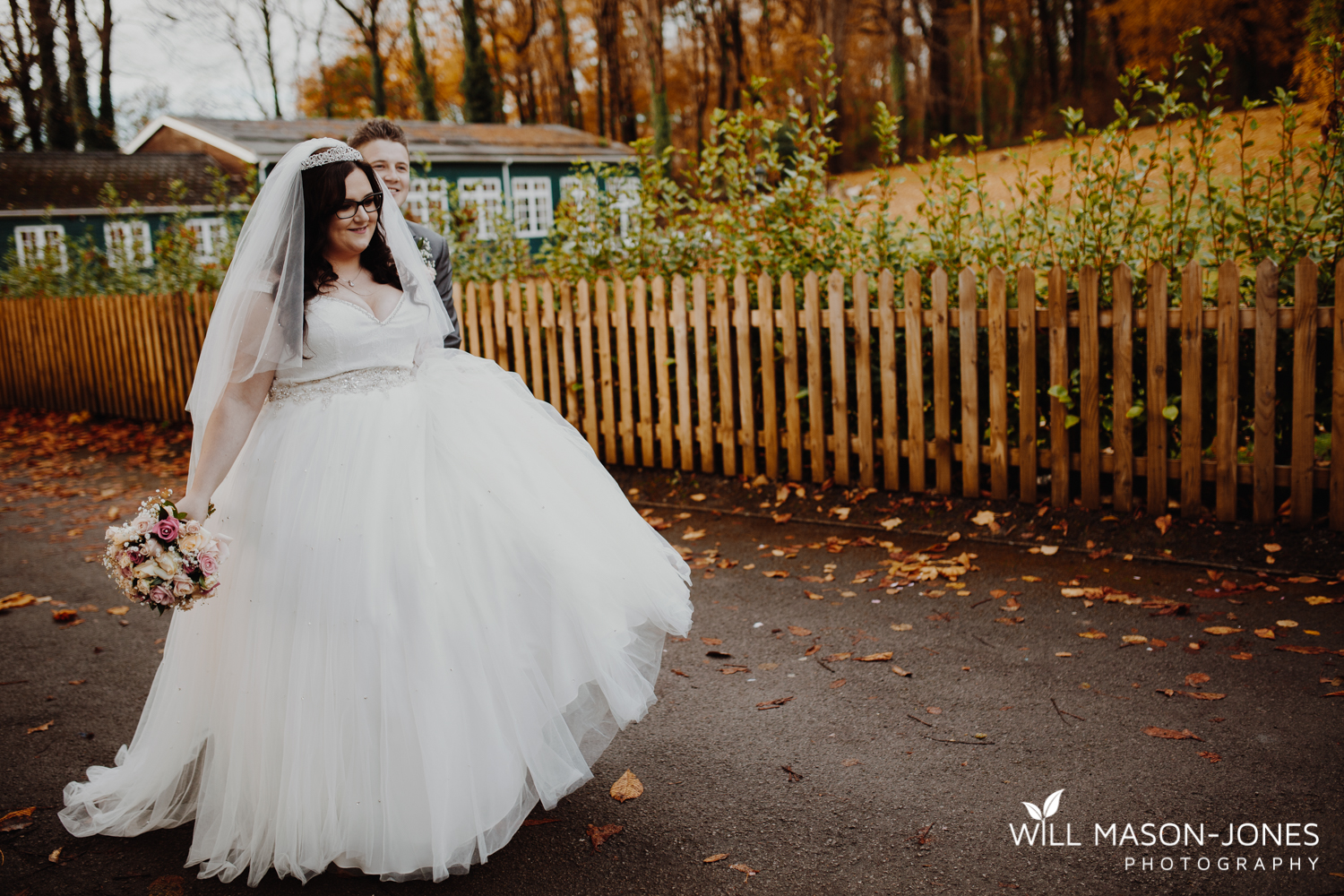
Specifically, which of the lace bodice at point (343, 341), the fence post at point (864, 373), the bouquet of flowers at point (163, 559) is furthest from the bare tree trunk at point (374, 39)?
the bouquet of flowers at point (163, 559)

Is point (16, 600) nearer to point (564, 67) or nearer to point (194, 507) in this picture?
point (194, 507)

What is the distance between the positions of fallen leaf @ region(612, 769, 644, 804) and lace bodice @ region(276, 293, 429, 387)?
162cm

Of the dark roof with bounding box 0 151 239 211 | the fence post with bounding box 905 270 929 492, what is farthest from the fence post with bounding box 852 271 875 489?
the dark roof with bounding box 0 151 239 211

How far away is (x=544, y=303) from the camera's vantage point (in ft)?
26.3

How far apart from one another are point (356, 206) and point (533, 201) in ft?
96.4

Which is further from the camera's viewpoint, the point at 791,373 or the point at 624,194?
the point at 624,194

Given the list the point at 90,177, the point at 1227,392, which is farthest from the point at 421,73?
the point at 1227,392

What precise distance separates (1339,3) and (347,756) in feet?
49.6

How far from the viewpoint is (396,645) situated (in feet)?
8.96

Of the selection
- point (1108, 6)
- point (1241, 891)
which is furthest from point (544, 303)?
point (1108, 6)

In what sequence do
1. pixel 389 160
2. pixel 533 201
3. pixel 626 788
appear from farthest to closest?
1. pixel 533 201
2. pixel 389 160
3. pixel 626 788

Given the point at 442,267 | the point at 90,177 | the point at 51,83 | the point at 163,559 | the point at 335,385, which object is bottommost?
the point at 163,559

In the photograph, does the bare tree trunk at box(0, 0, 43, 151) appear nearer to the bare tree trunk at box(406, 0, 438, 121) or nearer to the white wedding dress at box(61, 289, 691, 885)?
the bare tree trunk at box(406, 0, 438, 121)

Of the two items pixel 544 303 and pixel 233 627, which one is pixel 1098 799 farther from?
pixel 544 303
